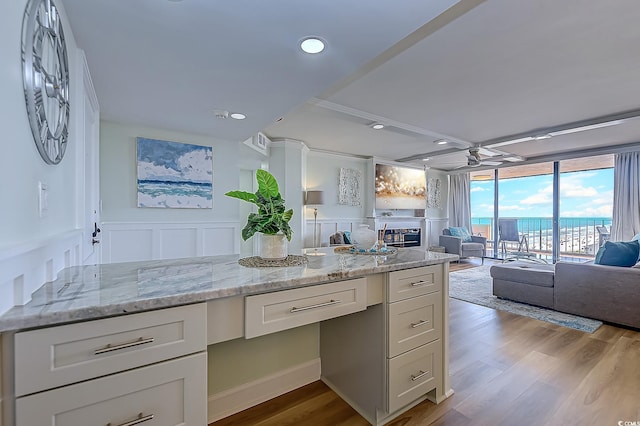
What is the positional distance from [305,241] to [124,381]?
4.70 metres

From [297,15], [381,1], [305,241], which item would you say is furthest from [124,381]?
[305,241]

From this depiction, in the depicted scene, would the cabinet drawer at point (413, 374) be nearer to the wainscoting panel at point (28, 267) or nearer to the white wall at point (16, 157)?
the wainscoting panel at point (28, 267)

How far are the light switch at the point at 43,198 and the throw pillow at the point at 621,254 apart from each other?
4.67 m

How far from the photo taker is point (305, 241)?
18.2 feet

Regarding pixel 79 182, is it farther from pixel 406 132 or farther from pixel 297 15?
pixel 406 132

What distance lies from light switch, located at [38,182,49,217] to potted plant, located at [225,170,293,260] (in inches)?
28.4

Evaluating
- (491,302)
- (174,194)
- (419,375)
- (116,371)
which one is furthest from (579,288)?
(174,194)

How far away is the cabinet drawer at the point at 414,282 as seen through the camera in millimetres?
1557

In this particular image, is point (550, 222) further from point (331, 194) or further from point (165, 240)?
point (165, 240)

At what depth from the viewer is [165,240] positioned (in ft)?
11.9

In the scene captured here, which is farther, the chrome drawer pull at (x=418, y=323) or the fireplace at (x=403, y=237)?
the fireplace at (x=403, y=237)

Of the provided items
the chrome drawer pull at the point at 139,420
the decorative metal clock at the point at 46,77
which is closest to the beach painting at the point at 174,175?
the decorative metal clock at the point at 46,77

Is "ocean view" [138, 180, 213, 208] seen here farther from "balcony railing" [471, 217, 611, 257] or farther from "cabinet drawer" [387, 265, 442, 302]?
"balcony railing" [471, 217, 611, 257]

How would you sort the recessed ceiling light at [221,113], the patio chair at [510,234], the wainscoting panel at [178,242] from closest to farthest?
the recessed ceiling light at [221,113] < the wainscoting panel at [178,242] < the patio chair at [510,234]
